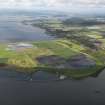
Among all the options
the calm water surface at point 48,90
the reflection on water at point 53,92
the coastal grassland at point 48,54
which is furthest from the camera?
the coastal grassland at point 48,54

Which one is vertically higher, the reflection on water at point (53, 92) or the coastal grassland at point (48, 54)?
the reflection on water at point (53, 92)

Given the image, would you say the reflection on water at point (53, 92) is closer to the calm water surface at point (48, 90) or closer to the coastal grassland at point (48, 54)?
the calm water surface at point (48, 90)

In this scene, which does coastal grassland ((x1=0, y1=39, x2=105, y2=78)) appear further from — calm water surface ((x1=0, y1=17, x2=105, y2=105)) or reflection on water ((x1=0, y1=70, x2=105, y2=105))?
reflection on water ((x1=0, y1=70, x2=105, y2=105))

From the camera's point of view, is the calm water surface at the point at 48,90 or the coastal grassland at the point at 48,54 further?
the coastal grassland at the point at 48,54

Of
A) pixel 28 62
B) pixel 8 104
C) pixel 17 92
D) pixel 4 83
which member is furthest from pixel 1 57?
pixel 8 104

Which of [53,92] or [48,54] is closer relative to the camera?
[53,92]

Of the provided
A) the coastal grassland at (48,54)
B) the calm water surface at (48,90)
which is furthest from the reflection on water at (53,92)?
the coastal grassland at (48,54)

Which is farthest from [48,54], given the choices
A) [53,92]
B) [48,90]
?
[53,92]

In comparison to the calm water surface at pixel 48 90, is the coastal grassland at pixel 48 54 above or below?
below

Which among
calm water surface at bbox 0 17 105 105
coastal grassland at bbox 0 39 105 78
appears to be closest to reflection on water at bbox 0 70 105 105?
calm water surface at bbox 0 17 105 105

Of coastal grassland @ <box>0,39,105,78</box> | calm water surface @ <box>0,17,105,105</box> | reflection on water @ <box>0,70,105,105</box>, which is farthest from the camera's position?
coastal grassland @ <box>0,39,105,78</box>

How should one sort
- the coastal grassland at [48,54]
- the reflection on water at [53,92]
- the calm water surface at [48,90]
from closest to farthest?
the reflection on water at [53,92], the calm water surface at [48,90], the coastal grassland at [48,54]

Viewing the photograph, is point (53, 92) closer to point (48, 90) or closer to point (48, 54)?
point (48, 90)
